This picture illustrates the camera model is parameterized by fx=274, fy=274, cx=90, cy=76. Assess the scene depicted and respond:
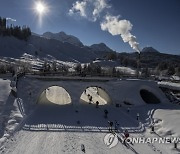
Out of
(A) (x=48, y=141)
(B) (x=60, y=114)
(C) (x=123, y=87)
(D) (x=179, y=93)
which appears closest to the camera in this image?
(A) (x=48, y=141)

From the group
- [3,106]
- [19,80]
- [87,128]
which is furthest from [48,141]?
[19,80]

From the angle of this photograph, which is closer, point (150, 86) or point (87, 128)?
point (87, 128)

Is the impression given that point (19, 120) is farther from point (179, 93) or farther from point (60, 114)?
point (179, 93)

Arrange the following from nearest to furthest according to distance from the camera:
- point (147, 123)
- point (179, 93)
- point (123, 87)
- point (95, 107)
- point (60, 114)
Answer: point (147, 123) < point (60, 114) < point (95, 107) < point (123, 87) < point (179, 93)

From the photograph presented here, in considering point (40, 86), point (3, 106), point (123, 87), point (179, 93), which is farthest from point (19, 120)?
point (179, 93)

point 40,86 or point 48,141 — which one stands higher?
point 40,86

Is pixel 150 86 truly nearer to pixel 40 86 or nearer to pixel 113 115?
pixel 113 115

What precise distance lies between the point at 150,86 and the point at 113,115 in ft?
63.7

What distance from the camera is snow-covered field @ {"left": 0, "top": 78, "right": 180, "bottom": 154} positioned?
34.2 m

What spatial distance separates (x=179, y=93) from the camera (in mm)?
72000

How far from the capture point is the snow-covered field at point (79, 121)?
112 feet

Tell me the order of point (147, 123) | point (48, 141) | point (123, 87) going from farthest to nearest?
1. point (123, 87)
2. point (147, 123)
3. point (48, 141)

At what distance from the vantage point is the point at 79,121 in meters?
47.4

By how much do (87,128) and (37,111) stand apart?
14727mm
